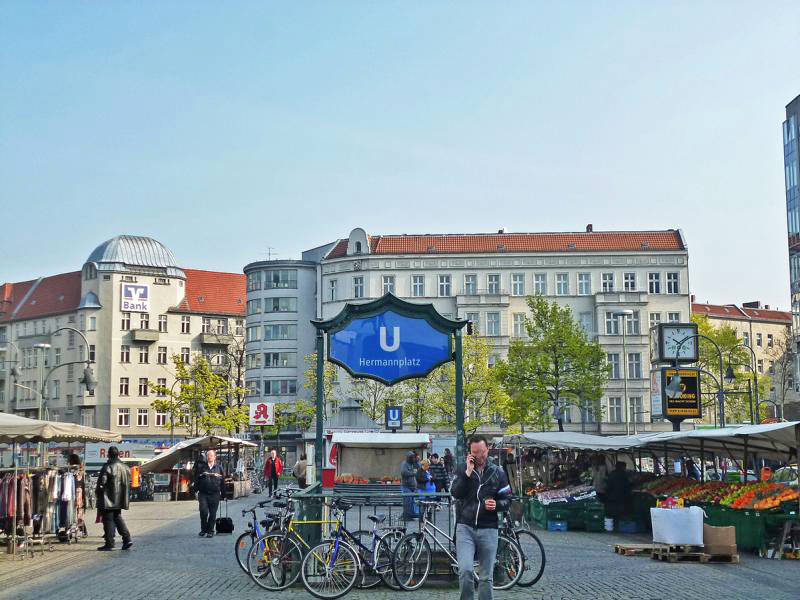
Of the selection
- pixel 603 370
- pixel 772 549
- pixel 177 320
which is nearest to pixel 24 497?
pixel 772 549

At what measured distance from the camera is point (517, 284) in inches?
3273

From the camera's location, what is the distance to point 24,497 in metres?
20.3

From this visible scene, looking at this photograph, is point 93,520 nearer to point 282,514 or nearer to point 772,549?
point 282,514

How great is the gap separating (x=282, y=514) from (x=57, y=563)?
16.7 ft

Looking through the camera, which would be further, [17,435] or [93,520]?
[93,520]

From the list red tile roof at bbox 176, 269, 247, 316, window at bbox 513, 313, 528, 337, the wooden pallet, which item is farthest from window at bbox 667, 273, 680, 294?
the wooden pallet

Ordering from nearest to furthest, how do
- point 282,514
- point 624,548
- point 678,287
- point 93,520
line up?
point 282,514 < point 624,548 < point 93,520 < point 678,287

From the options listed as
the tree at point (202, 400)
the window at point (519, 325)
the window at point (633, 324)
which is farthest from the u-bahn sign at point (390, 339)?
the window at point (633, 324)

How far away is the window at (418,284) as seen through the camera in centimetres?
8362

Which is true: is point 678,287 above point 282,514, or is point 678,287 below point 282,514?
above

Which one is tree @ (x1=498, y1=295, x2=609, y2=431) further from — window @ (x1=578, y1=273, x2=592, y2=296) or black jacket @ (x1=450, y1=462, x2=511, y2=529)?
black jacket @ (x1=450, y1=462, x2=511, y2=529)

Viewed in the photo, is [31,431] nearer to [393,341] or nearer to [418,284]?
[393,341]

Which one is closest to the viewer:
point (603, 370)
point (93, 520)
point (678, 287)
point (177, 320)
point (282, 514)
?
point (282, 514)

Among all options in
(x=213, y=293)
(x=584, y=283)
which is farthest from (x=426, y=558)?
(x=213, y=293)
